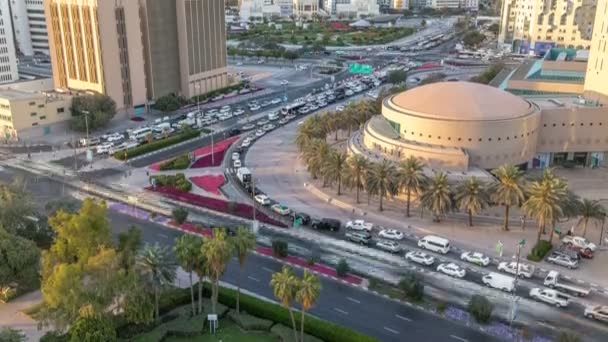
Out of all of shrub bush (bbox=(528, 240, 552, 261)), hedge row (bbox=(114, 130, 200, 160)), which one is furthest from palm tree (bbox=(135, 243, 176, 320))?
hedge row (bbox=(114, 130, 200, 160))

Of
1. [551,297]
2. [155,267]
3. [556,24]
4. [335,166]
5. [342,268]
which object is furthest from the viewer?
[556,24]

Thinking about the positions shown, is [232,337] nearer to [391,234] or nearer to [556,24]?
[391,234]

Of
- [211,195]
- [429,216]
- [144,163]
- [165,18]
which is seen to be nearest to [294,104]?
[165,18]

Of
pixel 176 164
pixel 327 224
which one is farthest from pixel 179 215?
pixel 176 164

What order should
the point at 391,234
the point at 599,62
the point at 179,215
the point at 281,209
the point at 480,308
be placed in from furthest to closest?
the point at 599,62 → the point at 281,209 → the point at 179,215 → the point at 391,234 → the point at 480,308

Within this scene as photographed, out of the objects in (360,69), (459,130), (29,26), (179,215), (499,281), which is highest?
(29,26)
